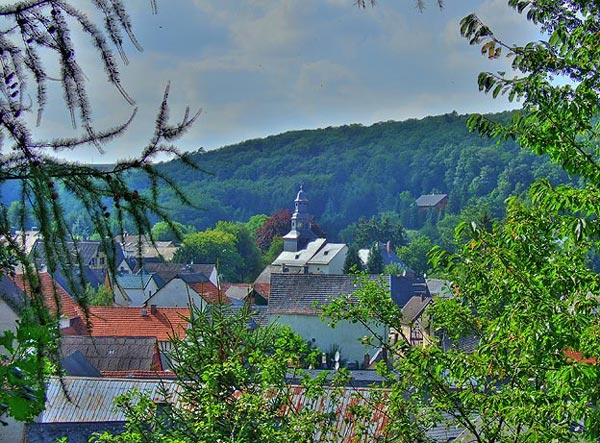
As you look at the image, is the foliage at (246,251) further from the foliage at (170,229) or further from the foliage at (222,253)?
the foliage at (170,229)

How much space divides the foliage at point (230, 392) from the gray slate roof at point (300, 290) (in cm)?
2698

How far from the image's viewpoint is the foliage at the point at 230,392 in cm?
769

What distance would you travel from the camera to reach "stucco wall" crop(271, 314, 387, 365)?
34.3 meters

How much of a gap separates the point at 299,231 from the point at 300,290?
157ft

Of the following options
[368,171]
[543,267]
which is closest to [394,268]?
[368,171]

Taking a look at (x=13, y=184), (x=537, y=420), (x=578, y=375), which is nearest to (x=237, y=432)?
(x=537, y=420)

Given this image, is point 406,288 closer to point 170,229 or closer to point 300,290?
point 300,290

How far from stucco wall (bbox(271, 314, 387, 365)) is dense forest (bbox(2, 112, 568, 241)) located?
239 ft

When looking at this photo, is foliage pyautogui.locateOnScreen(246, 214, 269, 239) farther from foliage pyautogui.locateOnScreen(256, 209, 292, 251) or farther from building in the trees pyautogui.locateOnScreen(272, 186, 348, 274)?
building in the trees pyautogui.locateOnScreen(272, 186, 348, 274)

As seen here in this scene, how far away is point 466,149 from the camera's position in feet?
434

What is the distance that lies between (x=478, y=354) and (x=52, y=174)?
5.17 m

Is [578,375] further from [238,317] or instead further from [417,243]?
[417,243]

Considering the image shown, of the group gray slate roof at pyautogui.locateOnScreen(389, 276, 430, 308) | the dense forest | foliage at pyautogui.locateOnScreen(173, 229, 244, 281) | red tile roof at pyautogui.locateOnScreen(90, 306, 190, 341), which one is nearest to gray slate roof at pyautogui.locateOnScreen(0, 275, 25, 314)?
red tile roof at pyautogui.locateOnScreen(90, 306, 190, 341)

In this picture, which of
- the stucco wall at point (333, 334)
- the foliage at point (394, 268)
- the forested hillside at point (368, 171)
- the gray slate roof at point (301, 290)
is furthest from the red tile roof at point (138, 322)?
the forested hillside at point (368, 171)
